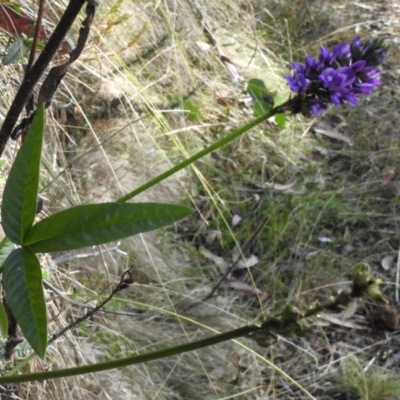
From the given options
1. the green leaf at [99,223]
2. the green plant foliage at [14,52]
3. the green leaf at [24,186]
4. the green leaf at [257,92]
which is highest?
the green plant foliage at [14,52]

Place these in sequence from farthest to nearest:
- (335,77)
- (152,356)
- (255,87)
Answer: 1. (255,87)
2. (335,77)
3. (152,356)

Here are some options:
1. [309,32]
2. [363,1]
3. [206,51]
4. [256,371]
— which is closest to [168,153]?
[206,51]

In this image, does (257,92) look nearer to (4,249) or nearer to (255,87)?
(255,87)

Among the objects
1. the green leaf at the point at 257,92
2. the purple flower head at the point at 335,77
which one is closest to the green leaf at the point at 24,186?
the purple flower head at the point at 335,77

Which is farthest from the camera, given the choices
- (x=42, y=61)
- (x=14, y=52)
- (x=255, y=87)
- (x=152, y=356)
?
(x=255, y=87)

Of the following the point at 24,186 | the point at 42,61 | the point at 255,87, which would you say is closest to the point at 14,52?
the point at 42,61

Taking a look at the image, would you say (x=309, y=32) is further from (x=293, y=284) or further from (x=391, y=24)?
(x=293, y=284)

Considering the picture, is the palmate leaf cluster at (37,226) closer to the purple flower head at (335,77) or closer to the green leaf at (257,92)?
the purple flower head at (335,77)
